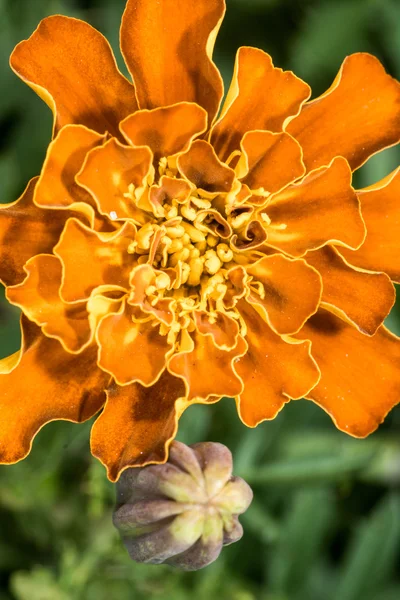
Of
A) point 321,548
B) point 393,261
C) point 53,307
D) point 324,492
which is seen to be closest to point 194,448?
point 53,307

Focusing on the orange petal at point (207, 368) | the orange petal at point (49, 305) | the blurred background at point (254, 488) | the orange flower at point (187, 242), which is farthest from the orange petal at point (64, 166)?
the blurred background at point (254, 488)

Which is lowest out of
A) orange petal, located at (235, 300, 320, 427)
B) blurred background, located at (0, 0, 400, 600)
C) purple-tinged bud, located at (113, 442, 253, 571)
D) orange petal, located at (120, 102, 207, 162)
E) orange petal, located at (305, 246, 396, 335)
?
blurred background, located at (0, 0, 400, 600)

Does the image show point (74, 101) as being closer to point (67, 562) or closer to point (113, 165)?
point (113, 165)

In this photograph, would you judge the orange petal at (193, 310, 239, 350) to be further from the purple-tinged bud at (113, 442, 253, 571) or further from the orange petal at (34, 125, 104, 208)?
the orange petal at (34, 125, 104, 208)

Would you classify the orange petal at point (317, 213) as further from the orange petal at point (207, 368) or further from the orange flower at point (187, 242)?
the orange petal at point (207, 368)

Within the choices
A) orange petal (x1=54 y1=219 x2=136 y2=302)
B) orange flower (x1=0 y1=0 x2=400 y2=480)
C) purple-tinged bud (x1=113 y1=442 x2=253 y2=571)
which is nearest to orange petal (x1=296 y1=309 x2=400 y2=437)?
orange flower (x1=0 y1=0 x2=400 y2=480)

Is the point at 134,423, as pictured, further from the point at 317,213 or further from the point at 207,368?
the point at 317,213

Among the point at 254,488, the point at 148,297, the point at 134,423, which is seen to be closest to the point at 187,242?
the point at 148,297
